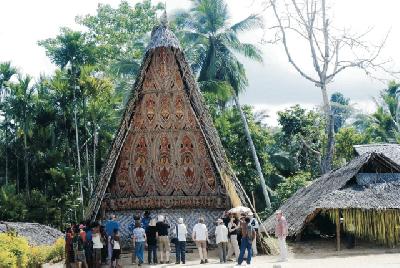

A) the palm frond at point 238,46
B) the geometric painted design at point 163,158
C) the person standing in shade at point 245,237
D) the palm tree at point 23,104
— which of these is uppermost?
the palm frond at point 238,46

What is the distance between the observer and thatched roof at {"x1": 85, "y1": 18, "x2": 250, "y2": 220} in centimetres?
1487

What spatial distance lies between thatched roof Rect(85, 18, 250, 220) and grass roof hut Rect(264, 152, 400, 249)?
2.57 m

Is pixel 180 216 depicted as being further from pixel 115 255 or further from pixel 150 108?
pixel 115 255

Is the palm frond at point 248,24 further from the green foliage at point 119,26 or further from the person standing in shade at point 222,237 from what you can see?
the person standing in shade at point 222,237

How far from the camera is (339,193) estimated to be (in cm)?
1587

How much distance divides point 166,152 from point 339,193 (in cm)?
505

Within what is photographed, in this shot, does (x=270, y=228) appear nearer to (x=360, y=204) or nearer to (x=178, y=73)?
(x=360, y=204)

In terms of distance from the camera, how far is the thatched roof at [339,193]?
15.5 meters

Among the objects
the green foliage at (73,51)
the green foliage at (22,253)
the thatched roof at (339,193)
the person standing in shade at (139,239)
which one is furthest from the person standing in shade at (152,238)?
the green foliage at (73,51)

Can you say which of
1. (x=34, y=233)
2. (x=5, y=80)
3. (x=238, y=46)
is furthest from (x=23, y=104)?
(x=238, y=46)

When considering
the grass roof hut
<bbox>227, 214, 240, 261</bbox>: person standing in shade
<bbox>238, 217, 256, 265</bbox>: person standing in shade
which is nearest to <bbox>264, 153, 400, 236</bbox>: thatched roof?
the grass roof hut

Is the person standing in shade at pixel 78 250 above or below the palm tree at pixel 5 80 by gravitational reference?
below

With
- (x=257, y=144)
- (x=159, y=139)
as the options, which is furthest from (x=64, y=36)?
(x=159, y=139)

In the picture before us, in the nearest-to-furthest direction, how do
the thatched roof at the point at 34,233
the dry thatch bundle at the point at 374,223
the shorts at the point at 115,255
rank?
the shorts at the point at 115,255 → the dry thatch bundle at the point at 374,223 → the thatched roof at the point at 34,233
